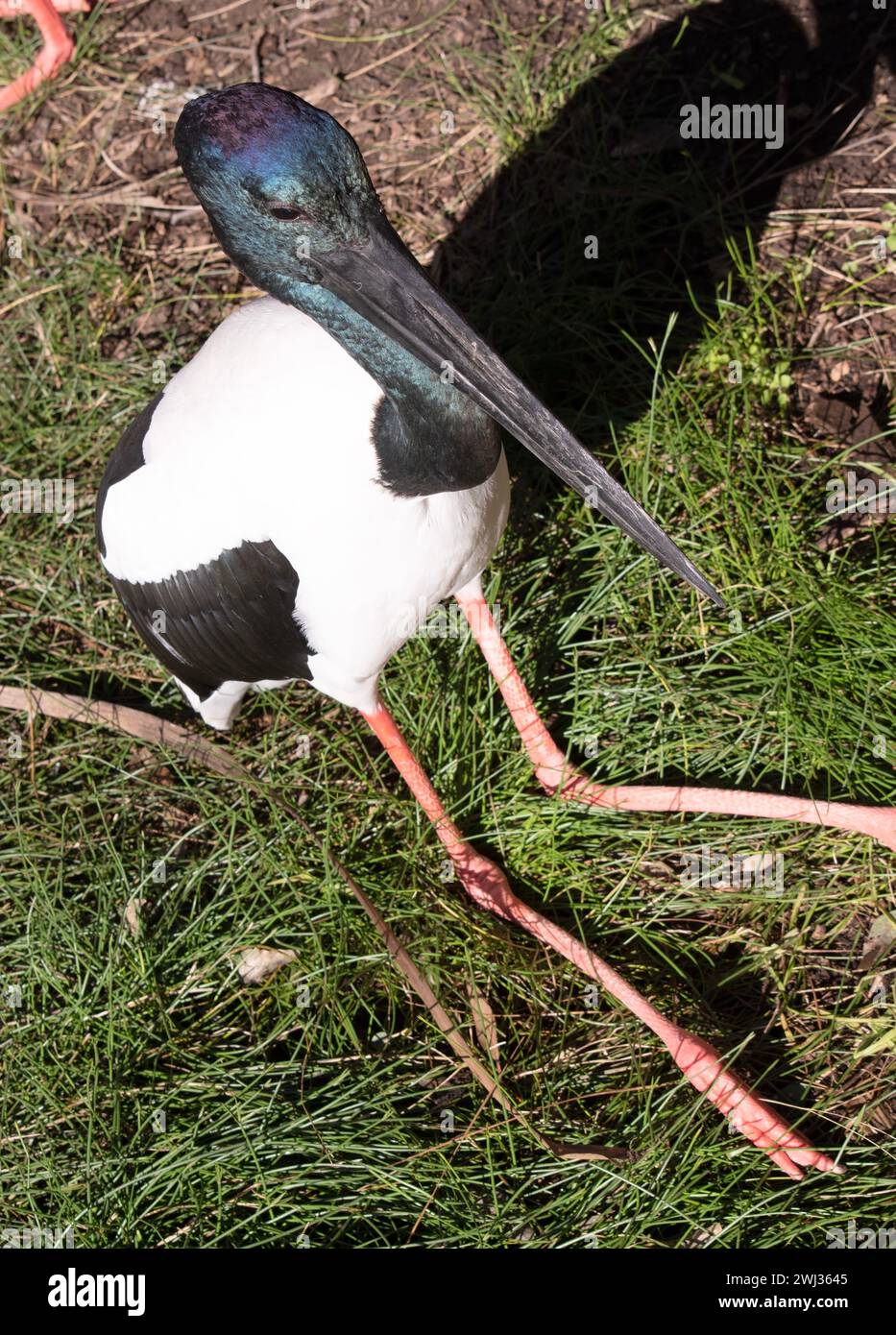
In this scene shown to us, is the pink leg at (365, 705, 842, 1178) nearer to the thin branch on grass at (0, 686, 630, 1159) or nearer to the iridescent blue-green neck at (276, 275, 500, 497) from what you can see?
A: the thin branch on grass at (0, 686, 630, 1159)

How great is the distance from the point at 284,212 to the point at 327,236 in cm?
9

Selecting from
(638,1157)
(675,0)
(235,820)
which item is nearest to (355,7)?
(675,0)

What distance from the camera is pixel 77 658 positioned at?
4.01 meters

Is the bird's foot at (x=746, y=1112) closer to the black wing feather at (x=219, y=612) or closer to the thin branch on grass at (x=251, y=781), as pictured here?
the thin branch on grass at (x=251, y=781)

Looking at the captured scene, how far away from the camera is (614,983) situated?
3156 mm

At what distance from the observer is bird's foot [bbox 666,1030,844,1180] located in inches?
113

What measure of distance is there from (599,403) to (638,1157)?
212 cm

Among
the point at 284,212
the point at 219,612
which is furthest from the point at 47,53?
the point at 284,212

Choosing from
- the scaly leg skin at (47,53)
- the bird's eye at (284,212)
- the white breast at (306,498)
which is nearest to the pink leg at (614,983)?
the white breast at (306,498)

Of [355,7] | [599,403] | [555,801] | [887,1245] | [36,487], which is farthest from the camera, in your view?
[355,7]

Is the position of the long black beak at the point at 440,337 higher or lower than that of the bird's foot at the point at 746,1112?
higher

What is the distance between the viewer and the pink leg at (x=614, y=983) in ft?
9.48

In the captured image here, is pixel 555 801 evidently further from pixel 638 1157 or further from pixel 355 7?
pixel 355 7
